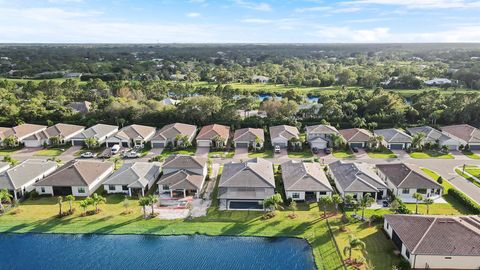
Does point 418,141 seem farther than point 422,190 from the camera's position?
Yes

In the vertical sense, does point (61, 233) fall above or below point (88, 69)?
below

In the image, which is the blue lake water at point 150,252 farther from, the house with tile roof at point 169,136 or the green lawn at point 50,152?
the house with tile roof at point 169,136

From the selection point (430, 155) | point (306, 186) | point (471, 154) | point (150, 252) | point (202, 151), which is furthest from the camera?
point (202, 151)

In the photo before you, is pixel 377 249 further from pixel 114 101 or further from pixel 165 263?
pixel 114 101

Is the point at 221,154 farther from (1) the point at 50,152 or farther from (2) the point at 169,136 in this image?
(1) the point at 50,152

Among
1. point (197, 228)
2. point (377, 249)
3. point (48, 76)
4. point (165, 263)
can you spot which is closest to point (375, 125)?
point (377, 249)

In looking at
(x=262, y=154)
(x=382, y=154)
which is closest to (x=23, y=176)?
(x=262, y=154)
